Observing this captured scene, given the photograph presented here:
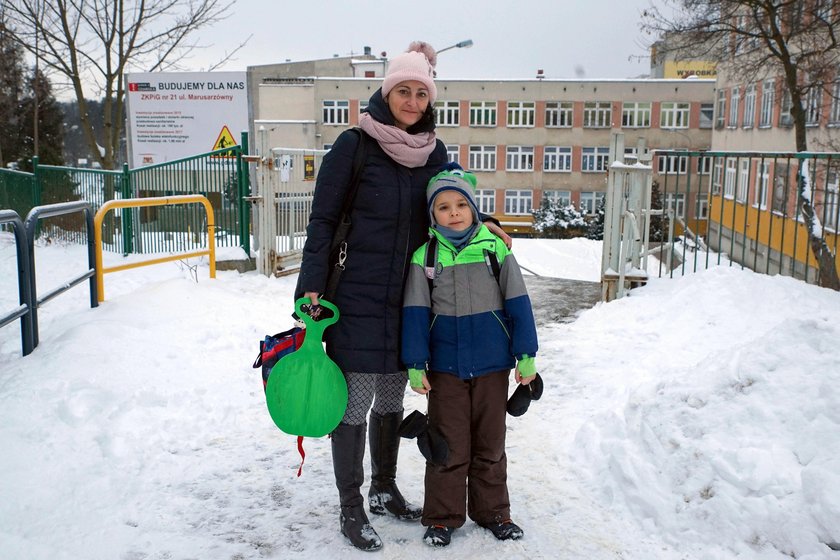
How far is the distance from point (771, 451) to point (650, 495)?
0.59m

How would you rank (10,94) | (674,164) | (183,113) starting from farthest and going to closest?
1. (10,94)
2. (674,164)
3. (183,113)

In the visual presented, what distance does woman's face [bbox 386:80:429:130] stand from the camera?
11.2ft

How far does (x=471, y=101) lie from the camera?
164ft

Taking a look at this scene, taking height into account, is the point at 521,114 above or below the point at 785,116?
above

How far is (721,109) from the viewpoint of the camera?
40.8 m

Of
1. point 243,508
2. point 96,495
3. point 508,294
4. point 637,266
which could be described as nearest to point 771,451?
point 508,294

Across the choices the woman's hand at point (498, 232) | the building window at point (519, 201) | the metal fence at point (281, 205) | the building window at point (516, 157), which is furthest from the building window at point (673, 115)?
the woman's hand at point (498, 232)

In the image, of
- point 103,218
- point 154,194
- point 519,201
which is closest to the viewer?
point 103,218

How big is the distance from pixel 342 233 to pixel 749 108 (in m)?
36.9

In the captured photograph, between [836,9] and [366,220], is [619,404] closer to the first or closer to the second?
[366,220]

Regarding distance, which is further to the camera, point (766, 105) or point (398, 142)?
point (766, 105)

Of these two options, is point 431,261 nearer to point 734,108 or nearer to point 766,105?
point 766,105

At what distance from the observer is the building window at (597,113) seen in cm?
4991

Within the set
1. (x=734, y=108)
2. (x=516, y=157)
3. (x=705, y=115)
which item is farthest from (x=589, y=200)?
(x=734, y=108)
